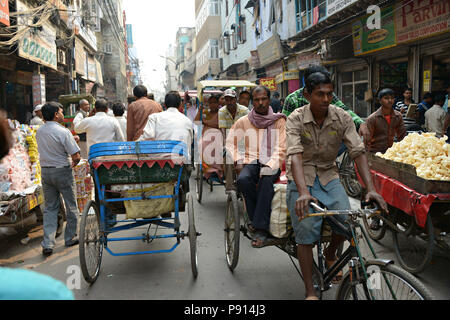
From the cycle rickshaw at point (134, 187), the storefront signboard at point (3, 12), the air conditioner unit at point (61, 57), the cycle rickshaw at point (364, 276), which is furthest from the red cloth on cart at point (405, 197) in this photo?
the air conditioner unit at point (61, 57)

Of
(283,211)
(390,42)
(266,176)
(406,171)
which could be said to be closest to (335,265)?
(283,211)

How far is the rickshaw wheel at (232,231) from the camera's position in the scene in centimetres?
411

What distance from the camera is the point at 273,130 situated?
480 cm

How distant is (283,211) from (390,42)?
950 cm

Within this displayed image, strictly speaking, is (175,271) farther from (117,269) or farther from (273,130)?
(273,130)

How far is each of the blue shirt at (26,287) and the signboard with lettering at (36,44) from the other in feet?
31.1

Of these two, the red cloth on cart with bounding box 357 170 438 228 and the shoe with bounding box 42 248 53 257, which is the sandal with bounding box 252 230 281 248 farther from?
the shoe with bounding box 42 248 53 257

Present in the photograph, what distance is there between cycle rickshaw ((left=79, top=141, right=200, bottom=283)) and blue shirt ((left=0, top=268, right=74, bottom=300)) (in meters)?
2.98

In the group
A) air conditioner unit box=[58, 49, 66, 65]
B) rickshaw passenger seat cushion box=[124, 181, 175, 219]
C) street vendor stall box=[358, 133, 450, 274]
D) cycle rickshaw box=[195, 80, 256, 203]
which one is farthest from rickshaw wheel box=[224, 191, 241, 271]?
air conditioner unit box=[58, 49, 66, 65]

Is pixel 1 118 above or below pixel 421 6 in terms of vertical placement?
below

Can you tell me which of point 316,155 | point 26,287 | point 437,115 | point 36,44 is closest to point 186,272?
point 316,155

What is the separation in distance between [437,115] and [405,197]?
6.11 m

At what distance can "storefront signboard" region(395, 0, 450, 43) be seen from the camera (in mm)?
9034

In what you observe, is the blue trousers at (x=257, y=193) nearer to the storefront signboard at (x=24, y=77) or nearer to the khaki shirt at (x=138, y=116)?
the khaki shirt at (x=138, y=116)
